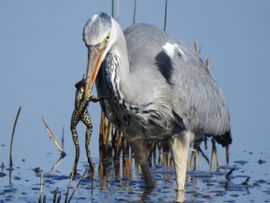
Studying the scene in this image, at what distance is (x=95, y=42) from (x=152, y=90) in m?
1.02

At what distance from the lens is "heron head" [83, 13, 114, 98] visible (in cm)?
827

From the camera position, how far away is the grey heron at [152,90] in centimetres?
893

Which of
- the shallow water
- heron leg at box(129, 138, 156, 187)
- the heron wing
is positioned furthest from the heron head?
heron leg at box(129, 138, 156, 187)

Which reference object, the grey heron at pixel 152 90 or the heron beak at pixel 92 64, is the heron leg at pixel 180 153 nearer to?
the grey heron at pixel 152 90

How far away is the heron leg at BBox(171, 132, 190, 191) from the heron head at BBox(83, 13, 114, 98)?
135cm

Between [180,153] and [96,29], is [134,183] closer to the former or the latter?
[180,153]

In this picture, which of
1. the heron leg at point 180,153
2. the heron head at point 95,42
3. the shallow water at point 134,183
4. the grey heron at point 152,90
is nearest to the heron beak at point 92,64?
the heron head at point 95,42

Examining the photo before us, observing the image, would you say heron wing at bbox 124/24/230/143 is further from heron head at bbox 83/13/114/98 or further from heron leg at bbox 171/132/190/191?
heron head at bbox 83/13/114/98

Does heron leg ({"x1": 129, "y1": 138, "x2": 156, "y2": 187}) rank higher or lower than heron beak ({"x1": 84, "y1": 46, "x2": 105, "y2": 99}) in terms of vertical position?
lower

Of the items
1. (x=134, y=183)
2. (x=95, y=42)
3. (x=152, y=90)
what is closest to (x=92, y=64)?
(x=95, y=42)

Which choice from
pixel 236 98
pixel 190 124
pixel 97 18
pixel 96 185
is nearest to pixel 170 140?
pixel 190 124

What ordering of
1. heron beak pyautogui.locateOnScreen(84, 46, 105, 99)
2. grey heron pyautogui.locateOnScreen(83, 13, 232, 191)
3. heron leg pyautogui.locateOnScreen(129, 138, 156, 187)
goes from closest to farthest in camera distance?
heron beak pyautogui.locateOnScreen(84, 46, 105, 99), grey heron pyautogui.locateOnScreen(83, 13, 232, 191), heron leg pyautogui.locateOnScreen(129, 138, 156, 187)

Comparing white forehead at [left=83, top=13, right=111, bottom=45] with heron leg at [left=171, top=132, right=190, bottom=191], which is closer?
white forehead at [left=83, top=13, right=111, bottom=45]

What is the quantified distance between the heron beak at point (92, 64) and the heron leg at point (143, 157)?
148 centimetres
